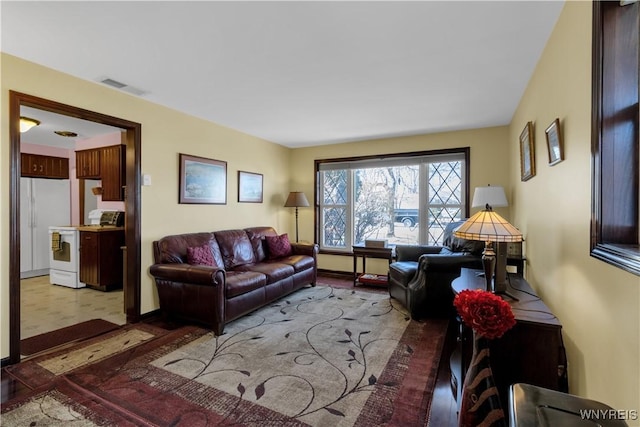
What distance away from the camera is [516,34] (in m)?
2.05

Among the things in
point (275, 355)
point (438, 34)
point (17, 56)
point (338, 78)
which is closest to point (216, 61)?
point (338, 78)

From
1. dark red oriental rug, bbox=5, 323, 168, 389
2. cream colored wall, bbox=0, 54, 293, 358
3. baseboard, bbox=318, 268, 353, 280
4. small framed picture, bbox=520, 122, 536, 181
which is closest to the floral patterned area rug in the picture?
dark red oriental rug, bbox=5, 323, 168, 389

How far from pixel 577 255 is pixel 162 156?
3837mm

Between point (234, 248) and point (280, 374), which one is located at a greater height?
point (234, 248)

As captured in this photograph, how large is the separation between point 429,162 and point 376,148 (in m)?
0.91

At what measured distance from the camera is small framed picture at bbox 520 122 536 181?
2549 millimetres

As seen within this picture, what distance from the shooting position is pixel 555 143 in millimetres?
1865

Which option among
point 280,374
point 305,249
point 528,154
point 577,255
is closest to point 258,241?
point 305,249

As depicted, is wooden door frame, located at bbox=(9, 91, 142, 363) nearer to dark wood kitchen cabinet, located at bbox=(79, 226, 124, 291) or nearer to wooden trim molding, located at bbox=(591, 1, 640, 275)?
dark wood kitchen cabinet, located at bbox=(79, 226, 124, 291)

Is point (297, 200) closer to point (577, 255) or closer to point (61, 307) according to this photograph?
point (61, 307)

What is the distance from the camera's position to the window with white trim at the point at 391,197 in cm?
462

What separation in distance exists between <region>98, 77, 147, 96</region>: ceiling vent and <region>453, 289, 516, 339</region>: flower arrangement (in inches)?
134

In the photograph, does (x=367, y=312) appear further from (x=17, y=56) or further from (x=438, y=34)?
(x=17, y=56)

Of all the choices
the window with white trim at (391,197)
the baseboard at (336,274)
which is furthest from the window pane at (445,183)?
the baseboard at (336,274)
